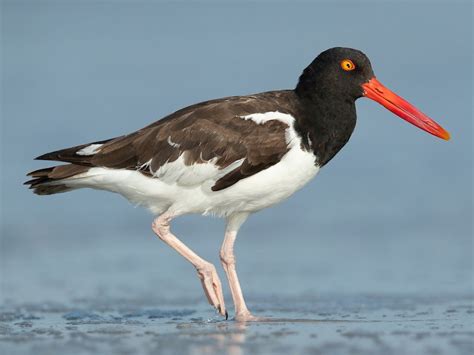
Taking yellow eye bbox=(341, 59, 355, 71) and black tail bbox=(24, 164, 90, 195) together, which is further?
yellow eye bbox=(341, 59, 355, 71)

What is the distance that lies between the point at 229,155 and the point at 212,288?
3.30 feet

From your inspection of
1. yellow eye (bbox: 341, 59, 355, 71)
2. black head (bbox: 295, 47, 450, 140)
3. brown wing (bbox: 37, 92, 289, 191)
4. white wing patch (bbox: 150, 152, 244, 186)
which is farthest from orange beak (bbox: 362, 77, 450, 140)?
white wing patch (bbox: 150, 152, 244, 186)

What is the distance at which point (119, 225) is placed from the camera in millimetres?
12008

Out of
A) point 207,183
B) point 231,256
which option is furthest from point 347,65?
point 231,256

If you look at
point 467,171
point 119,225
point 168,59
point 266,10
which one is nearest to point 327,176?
point 467,171

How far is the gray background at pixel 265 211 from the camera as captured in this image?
9.70 metres

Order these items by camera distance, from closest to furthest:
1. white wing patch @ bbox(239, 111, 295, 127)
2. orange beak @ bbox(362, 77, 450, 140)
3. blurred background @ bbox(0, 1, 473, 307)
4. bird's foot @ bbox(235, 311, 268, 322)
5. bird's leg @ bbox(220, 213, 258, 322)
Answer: bird's foot @ bbox(235, 311, 268, 322), white wing patch @ bbox(239, 111, 295, 127), bird's leg @ bbox(220, 213, 258, 322), orange beak @ bbox(362, 77, 450, 140), blurred background @ bbox(0, 1, 473, 307)

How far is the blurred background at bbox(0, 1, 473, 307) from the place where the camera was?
9688 millimetres

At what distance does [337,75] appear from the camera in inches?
306

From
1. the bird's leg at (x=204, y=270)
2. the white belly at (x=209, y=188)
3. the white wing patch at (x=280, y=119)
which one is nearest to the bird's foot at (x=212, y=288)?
the bird's leg at (x=204, y=270)

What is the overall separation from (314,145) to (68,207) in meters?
6.07

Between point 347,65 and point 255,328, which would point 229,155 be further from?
point 255,328

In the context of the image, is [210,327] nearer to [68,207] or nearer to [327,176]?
[68,207]

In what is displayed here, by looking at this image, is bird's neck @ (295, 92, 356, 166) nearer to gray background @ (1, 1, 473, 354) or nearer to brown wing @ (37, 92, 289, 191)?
brown wing @ (37, 92, 289, 191)
